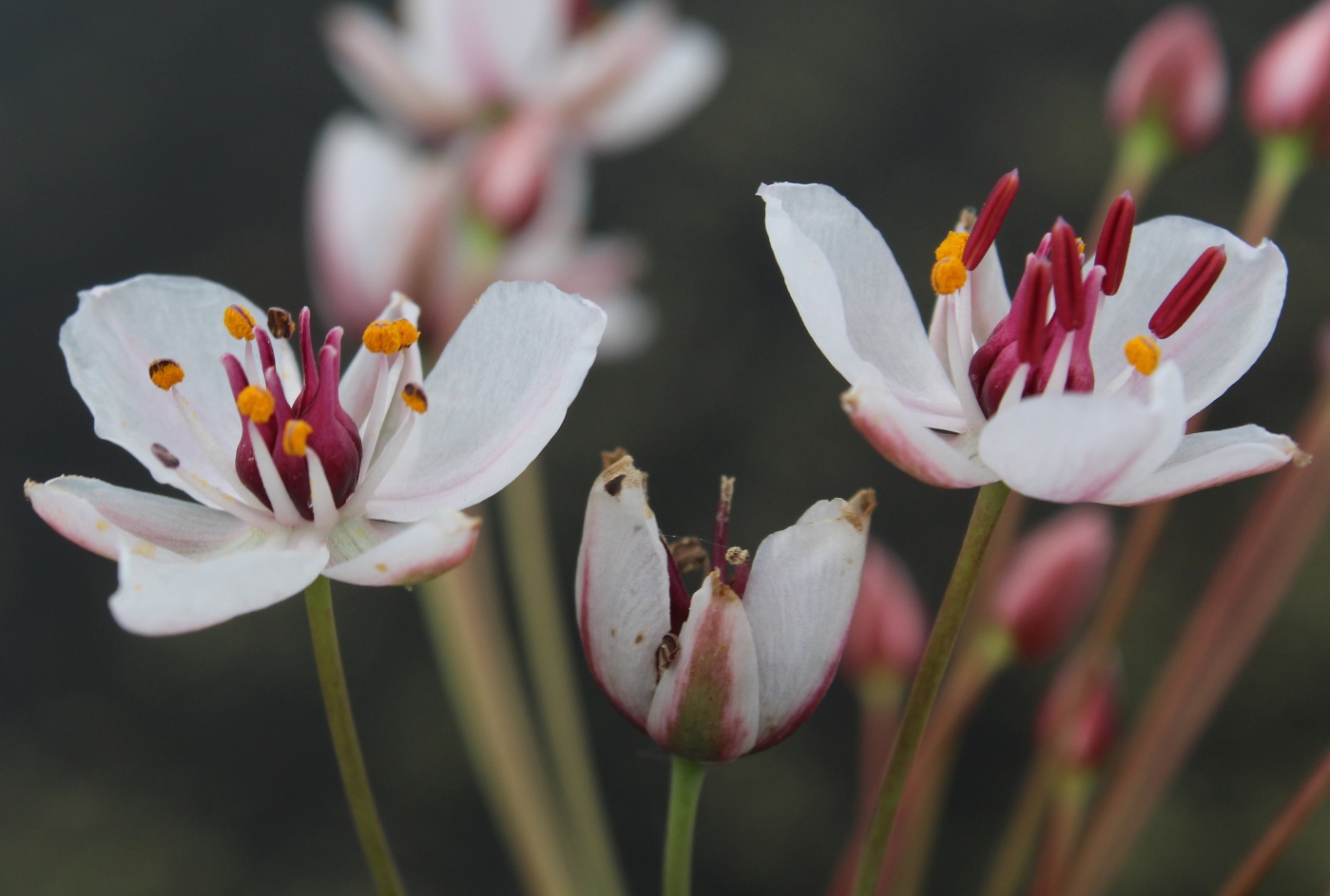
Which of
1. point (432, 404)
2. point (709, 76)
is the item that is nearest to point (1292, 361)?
point (709, 76)

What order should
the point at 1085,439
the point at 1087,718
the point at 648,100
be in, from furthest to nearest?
the point at 648,100 → the point at 1087,718 → the point at 1085,439

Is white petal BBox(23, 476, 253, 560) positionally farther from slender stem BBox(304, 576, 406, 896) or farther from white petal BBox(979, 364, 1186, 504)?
white petal BBox(979, 364, 1186, 504)

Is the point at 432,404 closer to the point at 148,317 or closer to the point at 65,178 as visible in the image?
the point at 148,317

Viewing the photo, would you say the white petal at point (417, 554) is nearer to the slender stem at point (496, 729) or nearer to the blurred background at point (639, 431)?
the slender stem at point (496, 729)

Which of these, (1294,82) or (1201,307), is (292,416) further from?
(1294,82)

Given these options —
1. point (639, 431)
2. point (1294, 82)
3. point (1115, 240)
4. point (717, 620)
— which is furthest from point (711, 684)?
point (639, 431)
